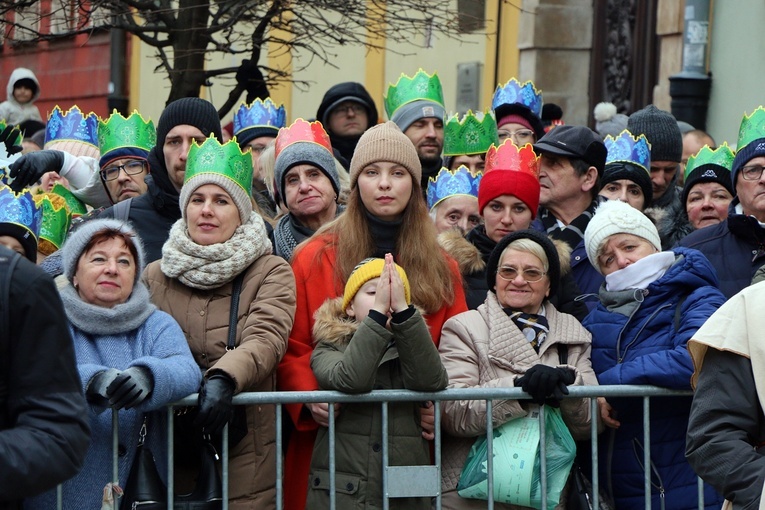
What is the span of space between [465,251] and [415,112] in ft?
6.22

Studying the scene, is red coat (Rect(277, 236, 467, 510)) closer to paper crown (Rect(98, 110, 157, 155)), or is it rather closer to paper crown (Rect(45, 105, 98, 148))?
paper crown (Rect(98, 110, 157, 155))

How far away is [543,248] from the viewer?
5715 millimetres

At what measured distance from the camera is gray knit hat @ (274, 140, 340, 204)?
6410 mm

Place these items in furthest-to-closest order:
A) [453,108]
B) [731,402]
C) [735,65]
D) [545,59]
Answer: [453,108] < [545,59] < [735,65] < [731,402]

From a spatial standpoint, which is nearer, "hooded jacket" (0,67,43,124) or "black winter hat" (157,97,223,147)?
"black winter hat" (157,97,223,147)

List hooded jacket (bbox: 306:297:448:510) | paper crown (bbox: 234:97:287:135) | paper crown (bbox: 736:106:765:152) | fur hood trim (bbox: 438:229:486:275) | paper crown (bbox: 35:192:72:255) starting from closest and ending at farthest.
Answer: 1. hooded jacket (bbox: 306:297:448:510)
2. fur hood trim (bbox: 438:229:486:275)
3. paper crown (bbox: 736:106:765:152)
4. paper crown (bbox: 35:192:72:255)
5. paper crown (bbox: 234:97:287:135)

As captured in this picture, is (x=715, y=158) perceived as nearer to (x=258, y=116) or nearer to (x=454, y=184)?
(x=454, y=184)

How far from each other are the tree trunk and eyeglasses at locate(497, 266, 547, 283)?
4.98m

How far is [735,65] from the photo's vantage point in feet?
40.3

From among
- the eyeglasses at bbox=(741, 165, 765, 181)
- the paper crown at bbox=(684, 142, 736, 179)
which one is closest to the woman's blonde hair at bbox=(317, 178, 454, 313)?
the eyeglasses at bbox=(741, 165, 765, 181)

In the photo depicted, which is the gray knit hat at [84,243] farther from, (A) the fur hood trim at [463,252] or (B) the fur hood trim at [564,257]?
(B) the fur hood trim at [564,257]

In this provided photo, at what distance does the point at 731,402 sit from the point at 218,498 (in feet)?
6.05

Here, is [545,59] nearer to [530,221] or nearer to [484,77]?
[484,77]

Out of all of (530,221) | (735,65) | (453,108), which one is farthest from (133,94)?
(530,221)
